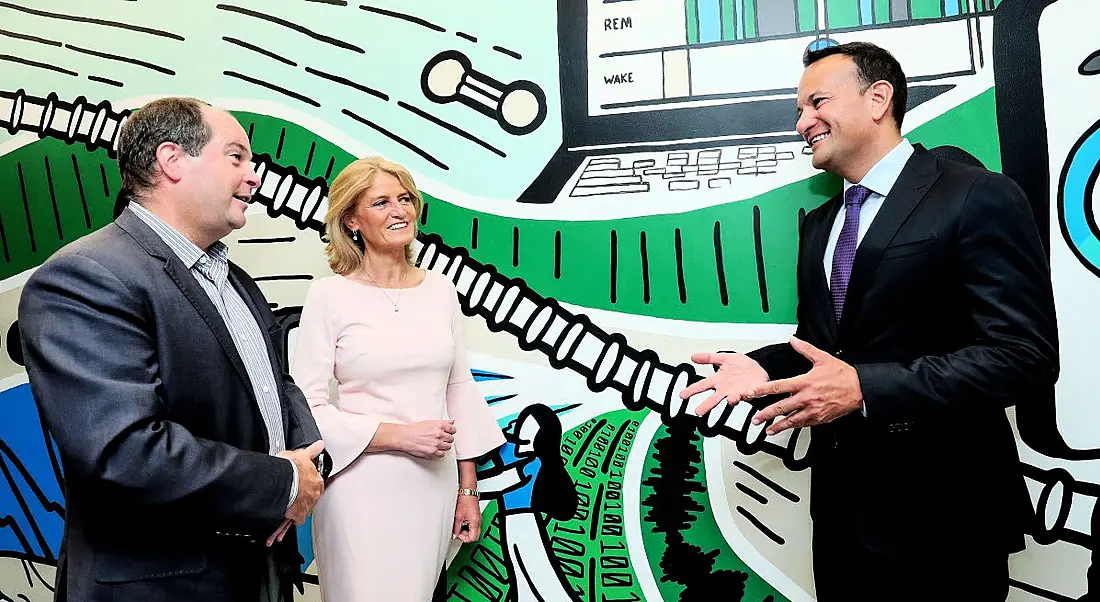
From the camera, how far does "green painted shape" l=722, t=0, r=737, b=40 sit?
2461 millimetres

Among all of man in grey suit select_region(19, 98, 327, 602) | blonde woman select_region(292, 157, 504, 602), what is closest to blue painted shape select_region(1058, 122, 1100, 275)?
blonde woman select_region(292, 157, 504, 602)

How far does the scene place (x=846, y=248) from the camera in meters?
1.94

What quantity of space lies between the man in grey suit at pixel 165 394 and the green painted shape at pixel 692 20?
1.43 m

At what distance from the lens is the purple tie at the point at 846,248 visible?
75.6 inches

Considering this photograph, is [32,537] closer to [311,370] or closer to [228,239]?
[228,239]

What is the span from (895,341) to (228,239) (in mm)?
2099

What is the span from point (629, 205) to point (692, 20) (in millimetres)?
598

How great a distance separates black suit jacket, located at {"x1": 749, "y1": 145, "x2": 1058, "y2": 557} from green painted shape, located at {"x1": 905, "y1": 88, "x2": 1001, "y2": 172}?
49cm

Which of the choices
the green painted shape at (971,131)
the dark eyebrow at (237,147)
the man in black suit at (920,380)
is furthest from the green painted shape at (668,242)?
the dark eyebrow at (237,147)

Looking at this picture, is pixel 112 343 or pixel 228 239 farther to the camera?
pixel 228 239

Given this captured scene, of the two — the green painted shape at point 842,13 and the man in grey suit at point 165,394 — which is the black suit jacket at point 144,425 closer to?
the man in grey suit at point 165,394

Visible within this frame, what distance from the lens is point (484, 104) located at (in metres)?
2.61

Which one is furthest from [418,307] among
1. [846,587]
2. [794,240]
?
[846,587]

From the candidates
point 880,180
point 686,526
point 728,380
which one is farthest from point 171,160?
point 686,526
